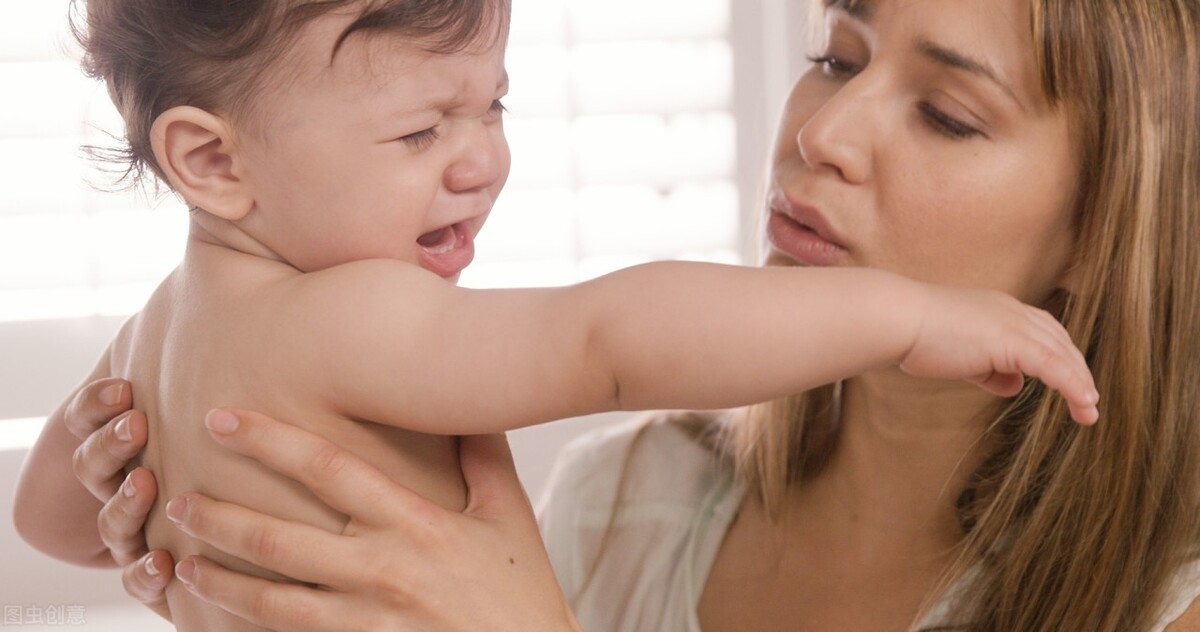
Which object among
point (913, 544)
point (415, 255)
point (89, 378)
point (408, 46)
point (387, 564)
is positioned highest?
point (408, 46)

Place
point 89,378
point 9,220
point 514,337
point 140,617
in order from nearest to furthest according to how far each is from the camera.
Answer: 1. point 514,337
2. point 89,378
3. point 9,220
4. point 140,617

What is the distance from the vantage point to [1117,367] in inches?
48.5

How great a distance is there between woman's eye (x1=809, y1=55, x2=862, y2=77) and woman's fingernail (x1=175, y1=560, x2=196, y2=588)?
0.83 m

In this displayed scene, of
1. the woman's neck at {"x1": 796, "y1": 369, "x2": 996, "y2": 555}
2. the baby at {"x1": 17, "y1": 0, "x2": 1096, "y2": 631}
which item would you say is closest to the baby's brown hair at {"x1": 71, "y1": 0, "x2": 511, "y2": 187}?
the baby at {"x1": 17, "y1": 0, "x2": 1096, "y2": 631}

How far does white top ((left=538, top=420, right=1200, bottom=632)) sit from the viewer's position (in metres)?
1.45

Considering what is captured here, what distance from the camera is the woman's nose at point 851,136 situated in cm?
121

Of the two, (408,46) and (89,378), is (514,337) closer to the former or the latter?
(408,46)

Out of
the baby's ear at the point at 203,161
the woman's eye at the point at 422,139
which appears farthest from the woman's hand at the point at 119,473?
the woman's eye at the point at 422,139

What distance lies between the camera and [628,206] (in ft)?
7.57

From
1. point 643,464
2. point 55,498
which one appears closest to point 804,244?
point 643,464

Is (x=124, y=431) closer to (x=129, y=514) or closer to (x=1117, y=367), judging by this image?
(x=129, y=514)

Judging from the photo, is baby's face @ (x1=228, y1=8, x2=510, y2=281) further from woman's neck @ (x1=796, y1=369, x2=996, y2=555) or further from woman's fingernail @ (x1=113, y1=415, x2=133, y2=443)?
woman's neck @ (x1=796, y1=369, x2=996, y2=555)

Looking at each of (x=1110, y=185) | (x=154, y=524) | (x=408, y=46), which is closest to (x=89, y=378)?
(x=154, y=524)

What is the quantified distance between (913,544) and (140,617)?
1.57 metres
